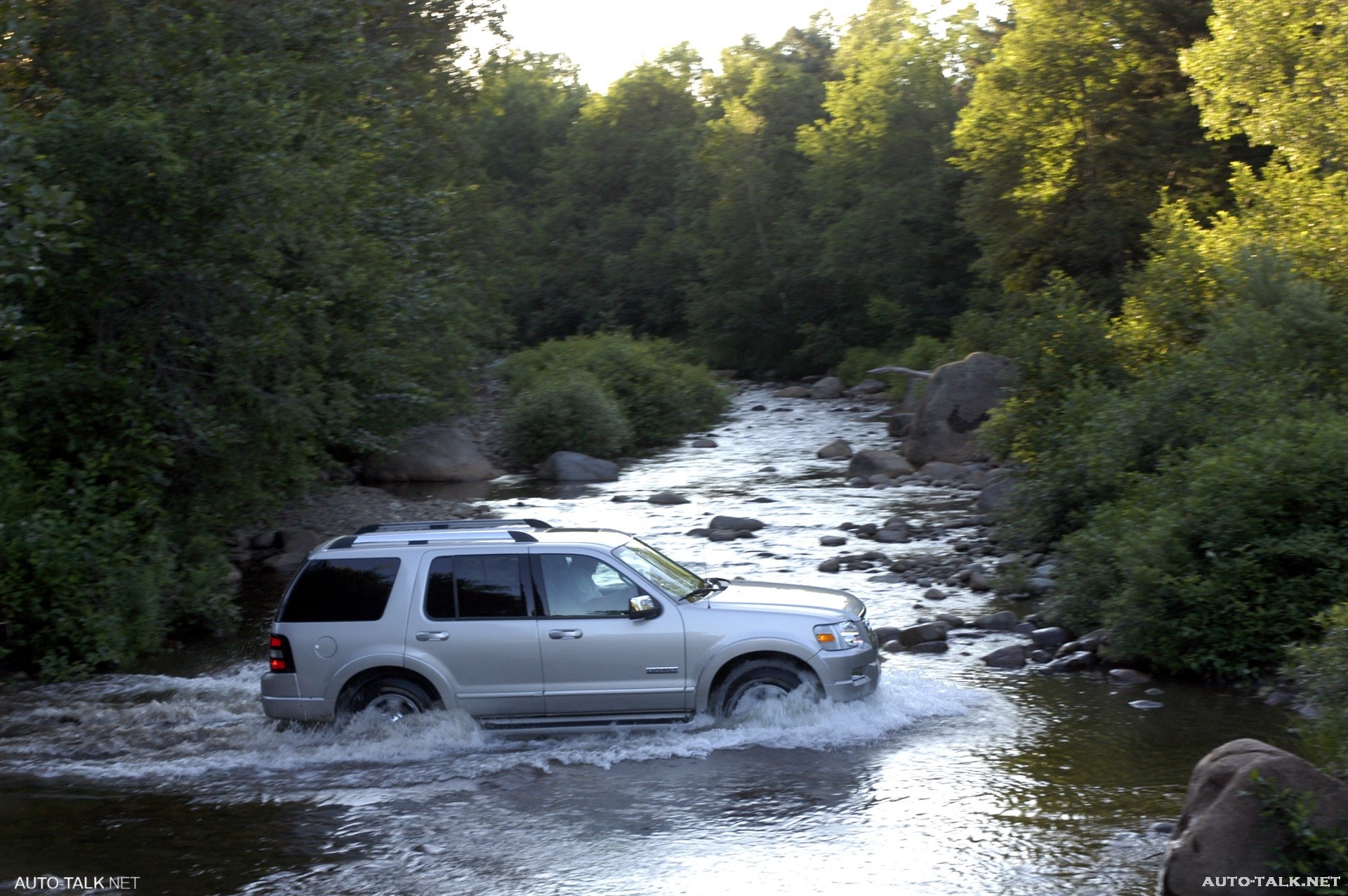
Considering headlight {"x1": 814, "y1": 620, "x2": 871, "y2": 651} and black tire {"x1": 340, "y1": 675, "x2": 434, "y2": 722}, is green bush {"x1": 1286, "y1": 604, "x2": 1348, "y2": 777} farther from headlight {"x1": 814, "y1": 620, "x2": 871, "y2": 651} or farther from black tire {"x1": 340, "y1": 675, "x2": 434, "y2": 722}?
black tire {"x1": 340, "y1": 675, "x2": 434, "y2": 722}

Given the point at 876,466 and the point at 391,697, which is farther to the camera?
the point at 876,466

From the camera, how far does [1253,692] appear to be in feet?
37.8

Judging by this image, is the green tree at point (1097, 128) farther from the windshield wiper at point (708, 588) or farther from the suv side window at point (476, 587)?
the suv side window at point (476, 587)

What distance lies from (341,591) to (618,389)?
93.0 ft

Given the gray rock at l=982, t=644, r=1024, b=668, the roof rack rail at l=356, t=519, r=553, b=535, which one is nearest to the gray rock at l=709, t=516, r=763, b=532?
the gray rock at l=982, t=644, r=1024, b=668

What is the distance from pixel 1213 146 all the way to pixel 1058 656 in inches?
890

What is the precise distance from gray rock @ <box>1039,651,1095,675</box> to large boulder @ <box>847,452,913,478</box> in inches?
600

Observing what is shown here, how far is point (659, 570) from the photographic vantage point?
33.8 ft

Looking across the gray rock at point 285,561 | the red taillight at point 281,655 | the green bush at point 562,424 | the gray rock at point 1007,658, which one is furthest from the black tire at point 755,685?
the green bush at point 562,424

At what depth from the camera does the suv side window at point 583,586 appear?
987 centimetres

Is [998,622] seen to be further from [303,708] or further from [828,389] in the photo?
[828,389]

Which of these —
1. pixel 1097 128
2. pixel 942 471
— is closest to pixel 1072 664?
pixel 942 471

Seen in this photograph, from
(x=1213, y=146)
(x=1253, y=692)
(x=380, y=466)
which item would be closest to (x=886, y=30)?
(x=1213, y=146)

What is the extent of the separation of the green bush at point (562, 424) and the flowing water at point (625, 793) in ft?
65.0
